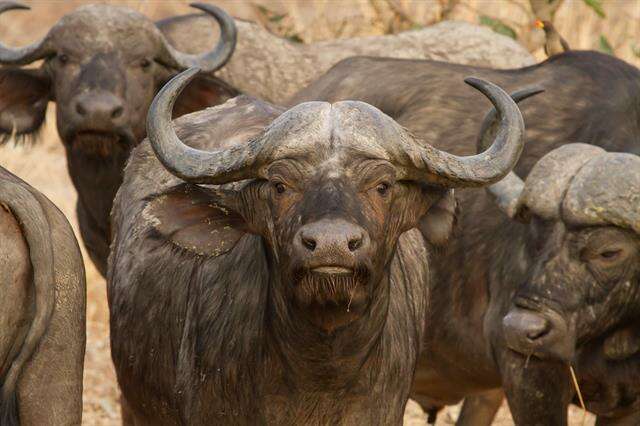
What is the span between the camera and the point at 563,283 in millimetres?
7047

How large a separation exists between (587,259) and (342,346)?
69.7 inches

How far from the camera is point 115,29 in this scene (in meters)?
10.1

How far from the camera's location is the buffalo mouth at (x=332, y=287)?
16.9ft

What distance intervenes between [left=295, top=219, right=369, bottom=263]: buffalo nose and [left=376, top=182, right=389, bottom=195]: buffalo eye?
1.13 feet

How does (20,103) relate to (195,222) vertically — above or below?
below

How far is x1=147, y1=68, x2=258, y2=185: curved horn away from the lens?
18.4 ft

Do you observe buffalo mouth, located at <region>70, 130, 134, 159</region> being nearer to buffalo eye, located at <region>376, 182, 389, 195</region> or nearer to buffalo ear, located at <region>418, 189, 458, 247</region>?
buffalo ear, located at <region>418, 189, 458, 247</region>

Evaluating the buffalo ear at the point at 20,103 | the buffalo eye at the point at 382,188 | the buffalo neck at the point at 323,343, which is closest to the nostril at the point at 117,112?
the buffalo ear at the point at 20,103

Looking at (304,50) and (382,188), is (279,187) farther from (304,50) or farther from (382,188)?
(304,50)

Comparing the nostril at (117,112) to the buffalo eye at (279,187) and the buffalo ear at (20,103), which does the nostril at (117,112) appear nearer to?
the buffalo ear at (20,103)

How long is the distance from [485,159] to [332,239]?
97 centimetres

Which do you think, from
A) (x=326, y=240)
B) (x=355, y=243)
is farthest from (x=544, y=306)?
(x=326, y=240)

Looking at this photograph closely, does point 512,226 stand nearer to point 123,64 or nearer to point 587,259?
point 587,259

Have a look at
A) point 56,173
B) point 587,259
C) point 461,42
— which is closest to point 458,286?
point 587,259
